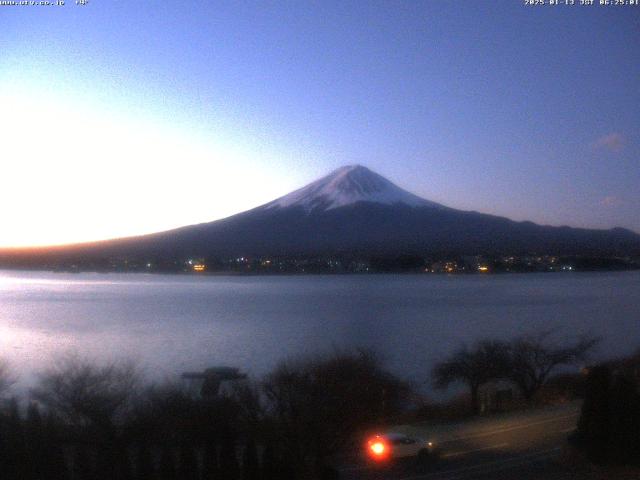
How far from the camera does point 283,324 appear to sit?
2719 cm

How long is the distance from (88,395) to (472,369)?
27.4ft

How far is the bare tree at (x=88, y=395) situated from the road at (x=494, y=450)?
8.37 feet

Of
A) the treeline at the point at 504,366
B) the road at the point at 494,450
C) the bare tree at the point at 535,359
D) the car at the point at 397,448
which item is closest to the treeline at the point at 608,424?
the road at the point at 494,450

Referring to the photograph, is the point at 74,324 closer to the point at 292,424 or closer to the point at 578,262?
the point at 292,424

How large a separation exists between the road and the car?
0.38ft

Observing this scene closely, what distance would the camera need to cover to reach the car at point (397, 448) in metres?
7.70

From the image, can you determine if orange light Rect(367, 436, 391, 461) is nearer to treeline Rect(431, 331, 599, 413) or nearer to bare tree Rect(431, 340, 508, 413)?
treeline Rect(431, 331, 599, 413)

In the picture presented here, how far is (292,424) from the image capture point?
7.80 meters

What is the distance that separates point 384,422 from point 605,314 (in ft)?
79.8

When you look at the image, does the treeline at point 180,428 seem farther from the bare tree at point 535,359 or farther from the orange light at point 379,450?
the bare tree at point 535,359

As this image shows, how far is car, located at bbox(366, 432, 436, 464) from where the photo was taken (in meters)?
7.70

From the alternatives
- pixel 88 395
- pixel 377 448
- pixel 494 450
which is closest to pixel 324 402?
pixel 377 448

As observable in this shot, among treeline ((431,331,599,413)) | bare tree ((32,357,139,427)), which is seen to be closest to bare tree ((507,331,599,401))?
treeline ((431,331,599,413))

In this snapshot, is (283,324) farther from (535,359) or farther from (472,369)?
(472,369)
